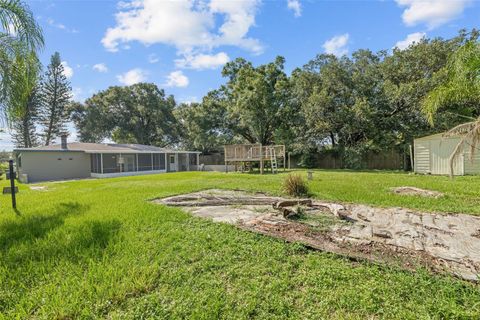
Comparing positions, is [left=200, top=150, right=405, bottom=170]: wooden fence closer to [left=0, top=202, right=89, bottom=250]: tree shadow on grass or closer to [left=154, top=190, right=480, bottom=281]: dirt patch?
[left=154, top=190, right=480, bottom=281]: dirt patch

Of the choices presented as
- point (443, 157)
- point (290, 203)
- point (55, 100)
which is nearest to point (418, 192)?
point (290, 203)

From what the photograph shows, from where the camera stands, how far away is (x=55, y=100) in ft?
96.5

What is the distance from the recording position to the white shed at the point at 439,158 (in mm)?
10648

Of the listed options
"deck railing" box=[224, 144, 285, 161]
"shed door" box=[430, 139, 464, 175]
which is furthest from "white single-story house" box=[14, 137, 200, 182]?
"shed door" box=[430, 139, 464, 175]

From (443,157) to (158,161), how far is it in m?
19.8

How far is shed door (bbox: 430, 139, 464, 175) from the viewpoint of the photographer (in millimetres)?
10836

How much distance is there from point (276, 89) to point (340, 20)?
9.40m

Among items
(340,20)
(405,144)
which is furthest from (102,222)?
(405,144)

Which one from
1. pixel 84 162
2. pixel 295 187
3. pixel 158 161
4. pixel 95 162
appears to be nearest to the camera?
pixel 295 187

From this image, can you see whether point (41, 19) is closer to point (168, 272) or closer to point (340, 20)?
point (168, 272)

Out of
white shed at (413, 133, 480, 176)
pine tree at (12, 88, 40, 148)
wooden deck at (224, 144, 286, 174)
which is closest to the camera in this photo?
white shed at (413, 133, 480, 176)

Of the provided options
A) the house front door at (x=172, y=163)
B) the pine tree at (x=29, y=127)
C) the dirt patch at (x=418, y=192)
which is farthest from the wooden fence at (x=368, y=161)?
the pine tree at (x=29, y=127)

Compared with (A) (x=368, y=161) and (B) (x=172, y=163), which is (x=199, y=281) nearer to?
(A) (x=368, y=161)

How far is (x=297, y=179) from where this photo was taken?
258 inches
